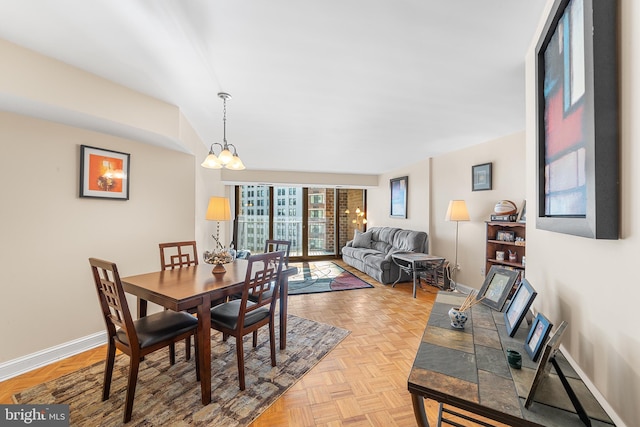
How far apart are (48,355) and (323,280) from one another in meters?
3.81

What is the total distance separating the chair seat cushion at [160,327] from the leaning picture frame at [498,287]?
6.62ft

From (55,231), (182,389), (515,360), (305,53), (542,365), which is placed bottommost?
(182,389)

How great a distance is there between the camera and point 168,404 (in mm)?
1808

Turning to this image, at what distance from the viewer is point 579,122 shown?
844mm

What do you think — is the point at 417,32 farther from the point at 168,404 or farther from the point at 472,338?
the point at 168,404

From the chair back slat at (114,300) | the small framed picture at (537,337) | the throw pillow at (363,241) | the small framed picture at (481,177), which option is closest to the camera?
the small framed picture at (537,337)

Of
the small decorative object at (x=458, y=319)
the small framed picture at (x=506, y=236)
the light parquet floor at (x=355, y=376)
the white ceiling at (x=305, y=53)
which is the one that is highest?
the white ceiling at (x=305, y=53)

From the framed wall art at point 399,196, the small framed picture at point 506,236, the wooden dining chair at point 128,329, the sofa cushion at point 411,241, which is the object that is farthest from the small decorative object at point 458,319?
the framed wall art at point 399,196

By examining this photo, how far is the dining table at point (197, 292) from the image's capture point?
1.78 meters

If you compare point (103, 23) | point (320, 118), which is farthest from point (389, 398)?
point (103, 23)

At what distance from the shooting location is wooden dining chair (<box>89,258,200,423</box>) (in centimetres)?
165

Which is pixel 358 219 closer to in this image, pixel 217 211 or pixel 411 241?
pixel 411 241

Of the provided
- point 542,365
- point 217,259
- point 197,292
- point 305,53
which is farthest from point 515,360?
point 217,259

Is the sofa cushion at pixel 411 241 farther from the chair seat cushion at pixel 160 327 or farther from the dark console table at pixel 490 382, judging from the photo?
the chair seat cushion at pixel 160 327
